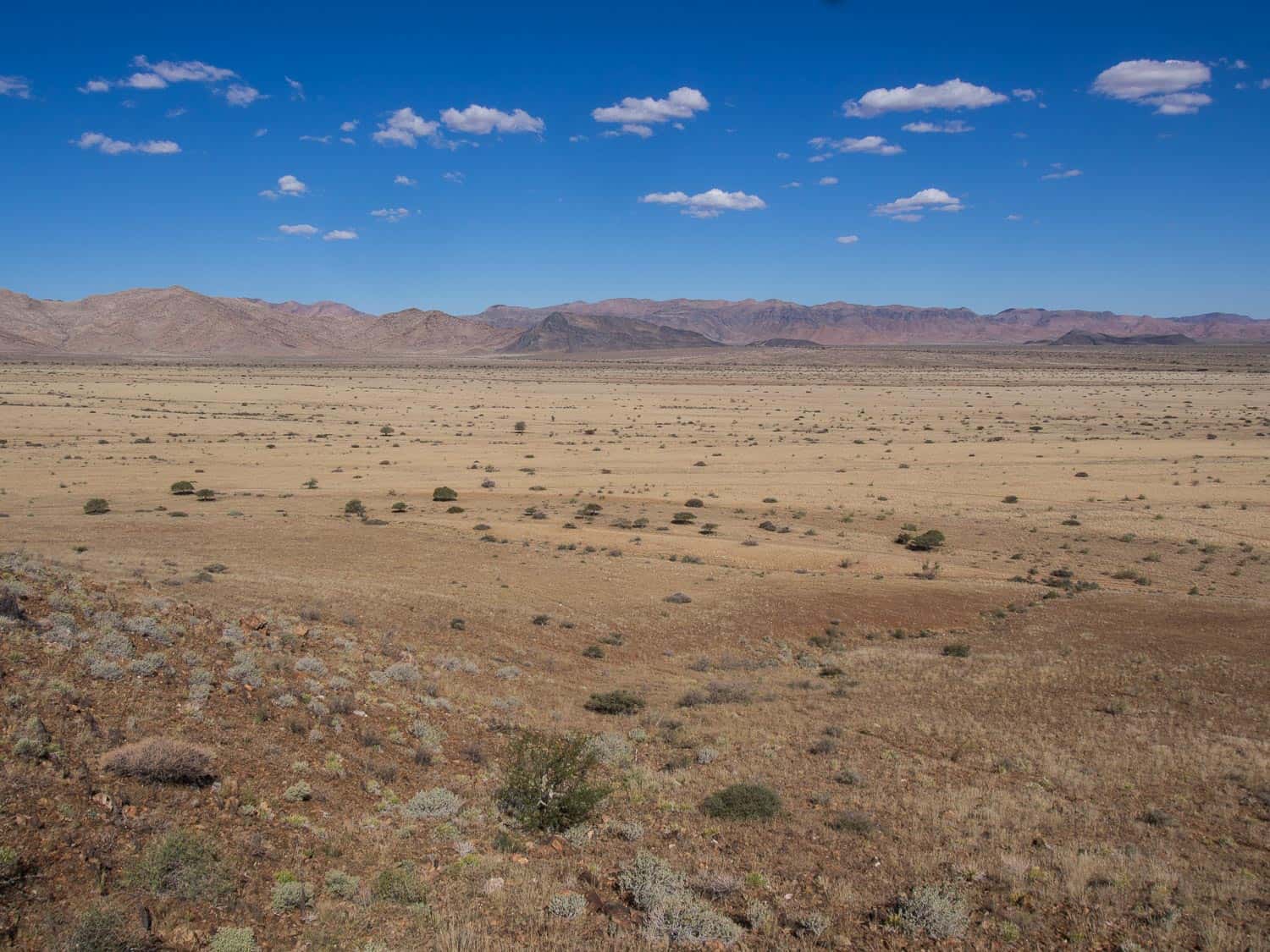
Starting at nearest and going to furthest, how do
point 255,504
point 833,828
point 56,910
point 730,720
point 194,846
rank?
point 56,910 → point 194,846 → point 833,828 → point 730,720 → point 255,504

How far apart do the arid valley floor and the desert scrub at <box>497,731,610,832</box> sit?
13.1 inches

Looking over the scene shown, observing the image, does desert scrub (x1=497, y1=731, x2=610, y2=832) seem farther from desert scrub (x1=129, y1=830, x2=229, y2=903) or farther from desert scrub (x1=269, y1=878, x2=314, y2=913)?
desert scrub (x1=129, y1=830, x2=229, y2=903)

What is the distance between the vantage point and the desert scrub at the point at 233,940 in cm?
641

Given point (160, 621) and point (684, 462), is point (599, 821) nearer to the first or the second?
point (160, 621)

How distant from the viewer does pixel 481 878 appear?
26.5 feet

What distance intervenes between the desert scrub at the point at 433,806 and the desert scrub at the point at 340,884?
1.52 metres

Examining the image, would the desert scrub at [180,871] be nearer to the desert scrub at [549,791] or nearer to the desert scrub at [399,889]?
the desert scrub at [399,889]

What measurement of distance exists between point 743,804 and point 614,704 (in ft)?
15.4

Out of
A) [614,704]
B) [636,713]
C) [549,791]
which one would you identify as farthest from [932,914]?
[614,704]

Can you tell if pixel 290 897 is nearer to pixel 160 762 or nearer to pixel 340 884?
pixel 340 884

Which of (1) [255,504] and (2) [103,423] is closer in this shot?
(1) [255,504]

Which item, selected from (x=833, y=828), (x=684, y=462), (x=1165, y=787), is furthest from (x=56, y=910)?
(x=684, y=462)

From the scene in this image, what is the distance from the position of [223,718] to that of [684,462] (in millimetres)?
45998

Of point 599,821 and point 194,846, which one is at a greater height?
point 194,846
